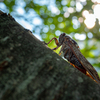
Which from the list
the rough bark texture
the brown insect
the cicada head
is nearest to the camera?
the rough bark texture

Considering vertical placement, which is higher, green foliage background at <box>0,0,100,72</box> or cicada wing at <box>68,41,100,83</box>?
green foliage background at <box>0,0,100,72</box>

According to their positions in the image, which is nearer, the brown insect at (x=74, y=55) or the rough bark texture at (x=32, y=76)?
the rough bark texture at (x=32, y=76)

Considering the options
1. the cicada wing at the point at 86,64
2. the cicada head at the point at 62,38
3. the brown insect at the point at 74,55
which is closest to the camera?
the cicada wing at the point at 86,64

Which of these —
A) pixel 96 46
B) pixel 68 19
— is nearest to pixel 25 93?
pixel 96 46

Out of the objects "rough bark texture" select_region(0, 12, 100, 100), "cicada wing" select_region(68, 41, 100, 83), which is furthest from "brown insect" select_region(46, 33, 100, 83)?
"rough bark texture" select_region(0, 12, 100, 100)

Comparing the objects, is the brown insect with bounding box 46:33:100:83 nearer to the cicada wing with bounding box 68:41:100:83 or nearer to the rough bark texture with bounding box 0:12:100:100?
the cicada wing with bounding box 68:41:100:83

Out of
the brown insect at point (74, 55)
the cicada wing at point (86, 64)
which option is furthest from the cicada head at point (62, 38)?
the cicada wing at point (86, 64)

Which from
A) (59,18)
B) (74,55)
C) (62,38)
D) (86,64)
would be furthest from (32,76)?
(59,18)

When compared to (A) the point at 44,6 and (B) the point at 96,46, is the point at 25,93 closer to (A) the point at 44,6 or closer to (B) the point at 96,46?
(B) the point at 96,46

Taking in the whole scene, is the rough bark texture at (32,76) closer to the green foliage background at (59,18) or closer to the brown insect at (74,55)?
the brown insect at (74,55)
